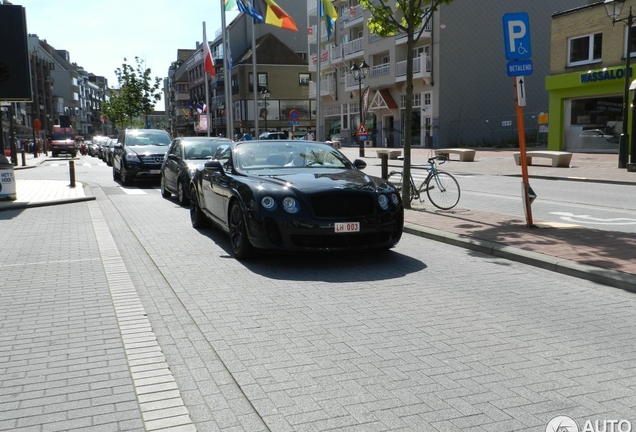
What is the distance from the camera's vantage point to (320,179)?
7.51 metres

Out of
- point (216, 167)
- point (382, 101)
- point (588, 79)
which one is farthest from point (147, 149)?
point (382, 101)

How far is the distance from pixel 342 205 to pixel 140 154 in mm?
13864

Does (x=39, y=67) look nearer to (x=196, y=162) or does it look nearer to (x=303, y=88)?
(x=303, y=88)

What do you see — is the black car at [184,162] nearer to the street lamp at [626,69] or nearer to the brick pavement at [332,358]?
the brick pavement at [332,358]

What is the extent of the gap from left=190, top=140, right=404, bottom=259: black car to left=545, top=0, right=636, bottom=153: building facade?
79.5 ft

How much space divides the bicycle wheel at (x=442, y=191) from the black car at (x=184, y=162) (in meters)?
4.94

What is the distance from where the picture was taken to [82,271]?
23.5 feet

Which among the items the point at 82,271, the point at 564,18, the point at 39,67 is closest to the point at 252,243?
the point at 82,271

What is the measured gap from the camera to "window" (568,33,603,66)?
96.3ft

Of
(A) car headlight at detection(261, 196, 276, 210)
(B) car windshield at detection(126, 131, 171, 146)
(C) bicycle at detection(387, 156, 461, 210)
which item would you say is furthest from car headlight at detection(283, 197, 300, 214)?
(B) car windshield at detection(126, 131, 171, 146)

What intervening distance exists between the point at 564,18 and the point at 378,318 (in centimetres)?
3031

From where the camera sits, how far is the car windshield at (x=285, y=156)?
8469 millimetres

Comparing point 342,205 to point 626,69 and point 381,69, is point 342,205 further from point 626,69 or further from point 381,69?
point 381,69

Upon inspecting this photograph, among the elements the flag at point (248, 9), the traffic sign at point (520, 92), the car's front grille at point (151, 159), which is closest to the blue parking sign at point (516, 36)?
the traffic sign at point (520, 92)
